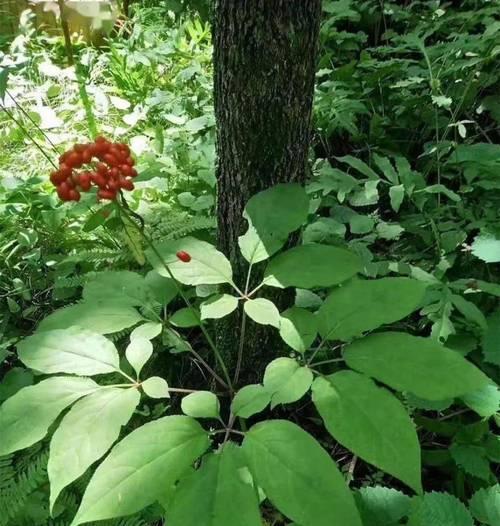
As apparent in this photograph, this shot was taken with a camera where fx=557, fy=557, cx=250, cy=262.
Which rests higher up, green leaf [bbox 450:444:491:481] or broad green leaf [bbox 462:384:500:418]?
broad green leaf [bbox 462:384:500:418]

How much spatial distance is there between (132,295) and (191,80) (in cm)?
226

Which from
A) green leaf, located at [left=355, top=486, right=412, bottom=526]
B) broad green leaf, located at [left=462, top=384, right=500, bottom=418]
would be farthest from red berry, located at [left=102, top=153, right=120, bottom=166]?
broad green leaf, located at [left=462, top=384, right=500, bottom=418]

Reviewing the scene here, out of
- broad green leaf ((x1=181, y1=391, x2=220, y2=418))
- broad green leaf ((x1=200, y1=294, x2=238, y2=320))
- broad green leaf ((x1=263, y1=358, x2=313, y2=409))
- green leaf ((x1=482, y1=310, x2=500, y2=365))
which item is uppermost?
broad green leaf ((x1=200, y1=294, x2=238, y2=320))

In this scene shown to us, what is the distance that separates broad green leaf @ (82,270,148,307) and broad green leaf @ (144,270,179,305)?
0.06 ft

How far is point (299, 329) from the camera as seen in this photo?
1.22 metres

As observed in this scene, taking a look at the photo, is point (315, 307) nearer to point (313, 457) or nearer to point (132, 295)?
point (132, 295)

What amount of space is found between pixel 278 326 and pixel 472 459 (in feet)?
2.10

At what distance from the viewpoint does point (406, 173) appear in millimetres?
2025

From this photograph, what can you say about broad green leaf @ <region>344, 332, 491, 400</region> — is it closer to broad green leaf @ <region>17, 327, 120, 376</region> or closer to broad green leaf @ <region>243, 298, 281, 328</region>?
broad green leaf @ <region>243, 298, 281, 328</region>

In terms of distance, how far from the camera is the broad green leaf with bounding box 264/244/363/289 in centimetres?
123

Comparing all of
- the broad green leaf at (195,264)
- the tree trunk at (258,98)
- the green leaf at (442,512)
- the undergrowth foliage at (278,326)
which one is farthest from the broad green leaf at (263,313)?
Result: the green leaf at (442,512)

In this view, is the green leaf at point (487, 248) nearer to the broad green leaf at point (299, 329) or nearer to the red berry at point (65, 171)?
the broad green leaf at point (299, 329)

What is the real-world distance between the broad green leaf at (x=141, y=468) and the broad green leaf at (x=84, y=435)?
0.04m

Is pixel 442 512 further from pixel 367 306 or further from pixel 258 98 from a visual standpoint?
pixel 258 98
